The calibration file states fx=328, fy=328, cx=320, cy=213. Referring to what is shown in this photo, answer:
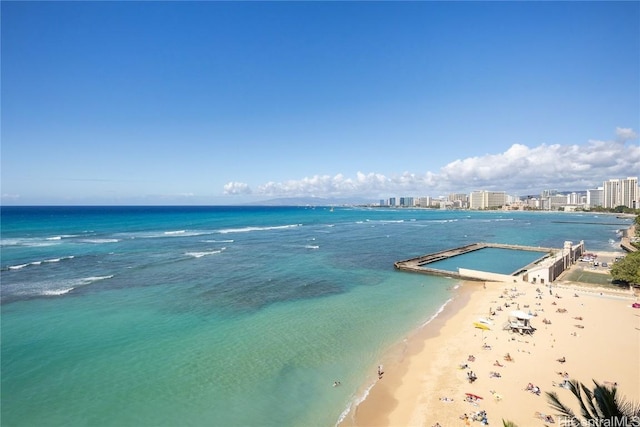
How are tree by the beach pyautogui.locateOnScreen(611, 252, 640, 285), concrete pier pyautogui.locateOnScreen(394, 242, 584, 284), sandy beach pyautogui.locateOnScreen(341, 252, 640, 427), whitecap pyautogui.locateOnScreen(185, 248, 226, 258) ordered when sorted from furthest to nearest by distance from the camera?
whitecap pyautogui.locateOnScreen(185, 248, 226, 258) → concrete pier pyautogui.locateOnScreen(394, 242, 584, 284) → tree by the beach pyautogui.locateOnScreen(611, 252, 640, 285) → sandy beach pyautogui.locateOnScreen(341, 252, 640, 427)

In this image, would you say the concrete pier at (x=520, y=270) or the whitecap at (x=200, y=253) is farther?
the whitecap at (x=200, y=253)

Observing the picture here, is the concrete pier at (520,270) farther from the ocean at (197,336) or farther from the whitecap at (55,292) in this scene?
the whitecap at (55,292)

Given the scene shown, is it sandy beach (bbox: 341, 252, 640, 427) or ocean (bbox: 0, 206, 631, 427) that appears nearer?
sandy beach (bbox: 341, 252, 640, 427)

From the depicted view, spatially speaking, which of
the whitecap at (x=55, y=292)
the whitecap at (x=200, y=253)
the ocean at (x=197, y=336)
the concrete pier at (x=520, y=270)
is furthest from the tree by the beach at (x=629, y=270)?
the whitecap at (x=55, y=292)

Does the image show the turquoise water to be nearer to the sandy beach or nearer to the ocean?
the ocean

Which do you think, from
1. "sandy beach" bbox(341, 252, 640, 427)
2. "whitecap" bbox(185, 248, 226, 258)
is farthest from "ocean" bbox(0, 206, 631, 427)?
"whitecap" bbox(185, 248, 226, 258)

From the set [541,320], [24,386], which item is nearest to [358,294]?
[541,320]
